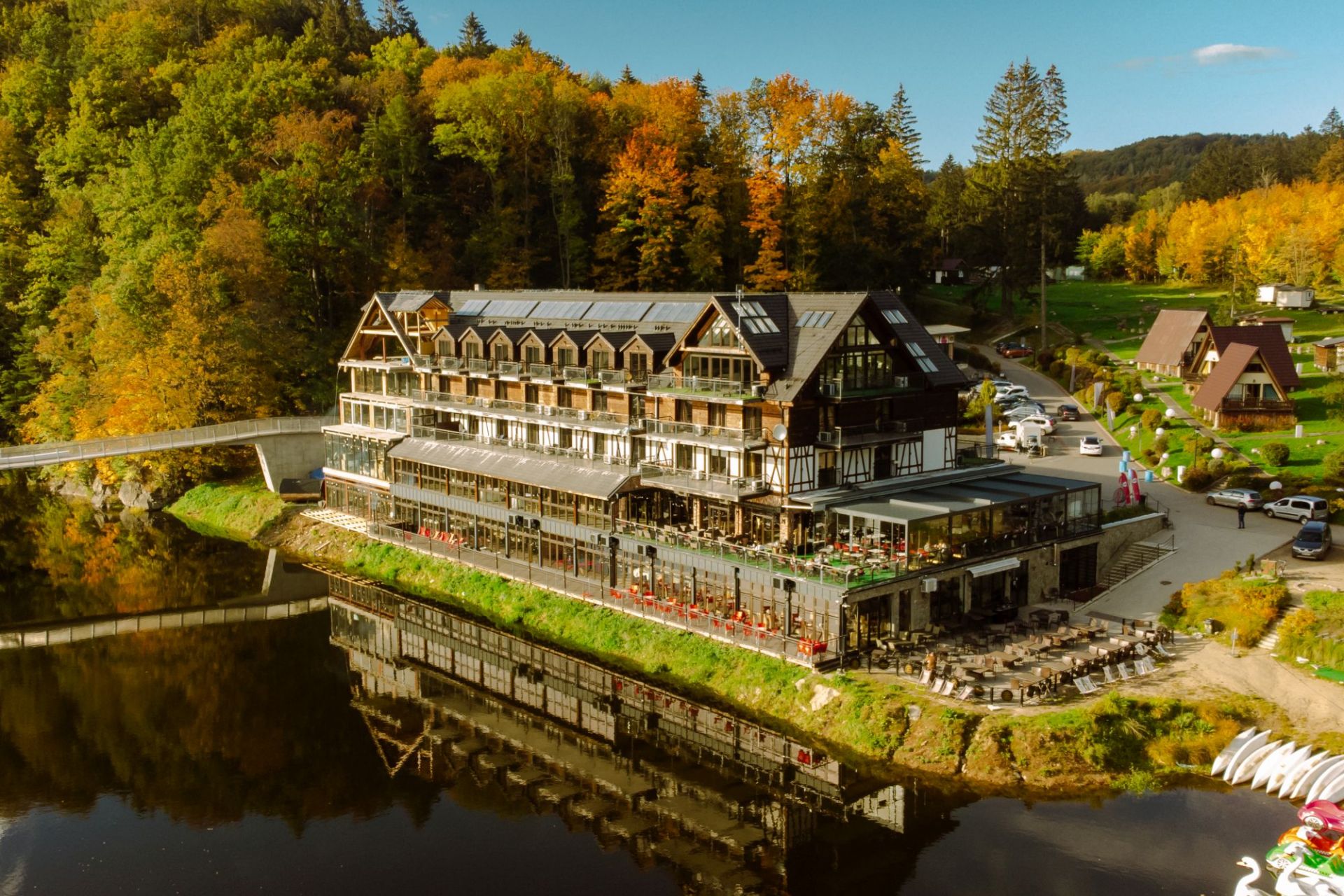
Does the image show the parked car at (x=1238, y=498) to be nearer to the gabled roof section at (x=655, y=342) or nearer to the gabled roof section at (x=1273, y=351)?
the gabled roof section at (x=1273, y=351)

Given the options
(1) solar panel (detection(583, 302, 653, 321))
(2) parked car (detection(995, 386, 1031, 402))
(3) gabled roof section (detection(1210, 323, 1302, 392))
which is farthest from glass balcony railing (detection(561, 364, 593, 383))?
(3) gabled roof section (detection(1210, 323, 1302, 392))

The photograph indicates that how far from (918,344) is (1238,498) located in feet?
49.6

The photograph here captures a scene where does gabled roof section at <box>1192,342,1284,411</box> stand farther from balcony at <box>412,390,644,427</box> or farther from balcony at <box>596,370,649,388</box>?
balcony at <box>412,390,644,427</box>

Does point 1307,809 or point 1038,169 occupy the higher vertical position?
point 1038,169

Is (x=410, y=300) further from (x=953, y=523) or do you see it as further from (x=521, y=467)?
(x=953, y=523)

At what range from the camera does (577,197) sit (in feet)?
271

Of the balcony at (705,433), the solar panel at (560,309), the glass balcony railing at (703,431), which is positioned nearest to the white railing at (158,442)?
the solar panel at (560,309)

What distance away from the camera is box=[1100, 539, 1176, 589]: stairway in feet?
136

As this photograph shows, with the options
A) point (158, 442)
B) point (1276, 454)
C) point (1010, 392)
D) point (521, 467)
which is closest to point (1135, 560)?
point (1276, 454)

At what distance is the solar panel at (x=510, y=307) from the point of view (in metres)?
56.4

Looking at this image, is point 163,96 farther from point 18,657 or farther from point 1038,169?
point 1038,169

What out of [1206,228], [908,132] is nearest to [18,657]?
[908,132]

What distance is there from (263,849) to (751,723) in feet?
47.4

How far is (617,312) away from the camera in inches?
2010
